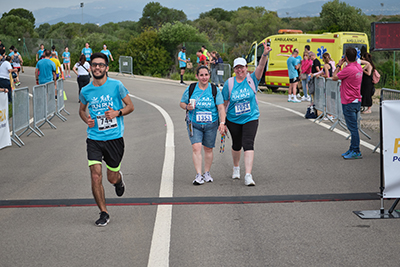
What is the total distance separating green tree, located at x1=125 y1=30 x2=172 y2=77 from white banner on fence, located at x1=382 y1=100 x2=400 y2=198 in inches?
1265

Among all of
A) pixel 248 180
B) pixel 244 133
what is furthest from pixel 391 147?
pixel 244 133

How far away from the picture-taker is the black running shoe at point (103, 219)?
5.85m

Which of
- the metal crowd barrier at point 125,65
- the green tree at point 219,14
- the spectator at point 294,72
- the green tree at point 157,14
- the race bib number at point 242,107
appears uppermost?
the green tree at point 219,14

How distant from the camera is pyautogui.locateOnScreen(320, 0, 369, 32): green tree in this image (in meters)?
55.1

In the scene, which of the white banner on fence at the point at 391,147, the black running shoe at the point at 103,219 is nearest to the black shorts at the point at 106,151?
the black running shoe at the point at 103,219

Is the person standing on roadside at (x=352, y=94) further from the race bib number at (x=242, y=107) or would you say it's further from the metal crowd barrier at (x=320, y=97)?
the metal crowd barrier at (x=320, y=97)

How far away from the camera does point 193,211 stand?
638 centimetres

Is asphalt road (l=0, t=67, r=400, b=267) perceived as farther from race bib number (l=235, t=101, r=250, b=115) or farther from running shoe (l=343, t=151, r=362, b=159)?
race bib number (l=235, t=101, r=250, b=115)

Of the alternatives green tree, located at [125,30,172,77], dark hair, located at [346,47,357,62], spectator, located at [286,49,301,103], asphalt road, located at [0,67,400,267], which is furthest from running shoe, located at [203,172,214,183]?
green tree, located at [125,30,172,77]

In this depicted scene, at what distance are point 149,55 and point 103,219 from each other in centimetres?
3340

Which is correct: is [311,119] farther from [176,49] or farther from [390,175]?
[176,49]

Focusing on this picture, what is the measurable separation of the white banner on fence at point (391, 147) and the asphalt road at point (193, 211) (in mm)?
401

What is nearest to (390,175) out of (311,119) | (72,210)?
(72,210)

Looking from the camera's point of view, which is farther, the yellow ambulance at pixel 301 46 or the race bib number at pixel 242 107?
the yellow ambulance at pixel 301 46
